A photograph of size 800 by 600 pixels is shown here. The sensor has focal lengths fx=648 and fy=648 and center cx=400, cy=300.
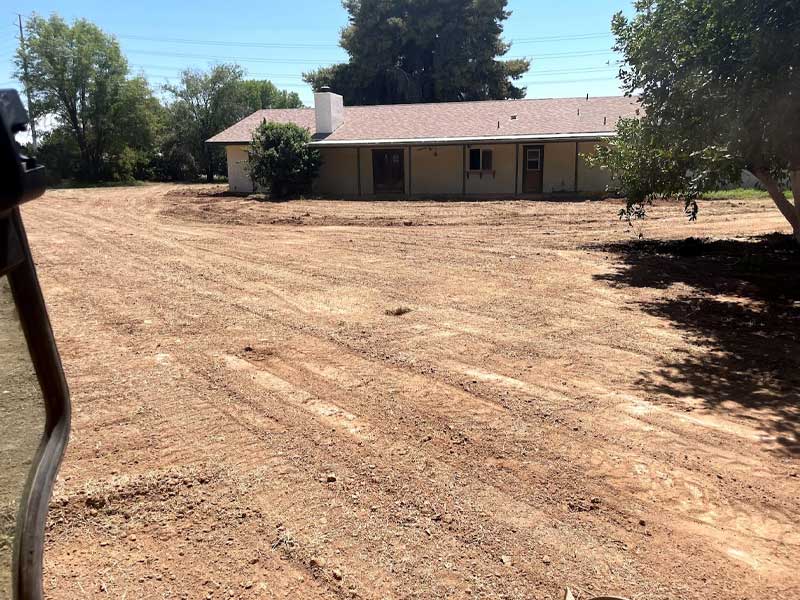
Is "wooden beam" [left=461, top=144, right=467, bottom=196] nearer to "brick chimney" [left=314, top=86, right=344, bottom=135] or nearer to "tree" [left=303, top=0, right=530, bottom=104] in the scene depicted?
"brick chimney" [left=314, top=86, right=344, bottom=135]

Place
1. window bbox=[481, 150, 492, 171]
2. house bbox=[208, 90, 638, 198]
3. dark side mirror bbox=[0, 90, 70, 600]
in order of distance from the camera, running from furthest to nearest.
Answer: window bbox=[481, 150, 492, 171] < house bbox=[208, 90, 638, 198] < dark side mirror bbox=[0, 90, 70, 600]

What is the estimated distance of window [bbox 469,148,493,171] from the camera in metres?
28.1

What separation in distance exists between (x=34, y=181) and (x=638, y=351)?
656 centimetres

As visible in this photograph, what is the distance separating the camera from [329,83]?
48906 mm

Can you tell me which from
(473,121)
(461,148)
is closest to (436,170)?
(461,148)

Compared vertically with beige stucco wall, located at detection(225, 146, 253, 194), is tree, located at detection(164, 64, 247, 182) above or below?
above

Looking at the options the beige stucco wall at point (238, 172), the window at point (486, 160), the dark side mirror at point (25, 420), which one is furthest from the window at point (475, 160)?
the dark side mirror at point (25, 420)

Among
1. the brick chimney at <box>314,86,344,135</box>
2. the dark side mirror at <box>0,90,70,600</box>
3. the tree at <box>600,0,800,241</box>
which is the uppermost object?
the brick chimney at <box>314,86,344,135</box>

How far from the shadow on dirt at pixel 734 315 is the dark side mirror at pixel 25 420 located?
4679mm

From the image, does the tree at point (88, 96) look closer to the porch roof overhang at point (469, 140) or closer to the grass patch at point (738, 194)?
the porch roof overhang at point (469, 140)

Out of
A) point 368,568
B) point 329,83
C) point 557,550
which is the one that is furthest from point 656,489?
point 329,83

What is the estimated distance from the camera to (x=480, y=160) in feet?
92.6

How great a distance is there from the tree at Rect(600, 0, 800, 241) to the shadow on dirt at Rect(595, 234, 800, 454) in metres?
1.77

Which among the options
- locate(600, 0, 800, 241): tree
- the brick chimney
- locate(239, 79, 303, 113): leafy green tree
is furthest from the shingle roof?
locate(239, 79, 303, 113): leafy green tree
